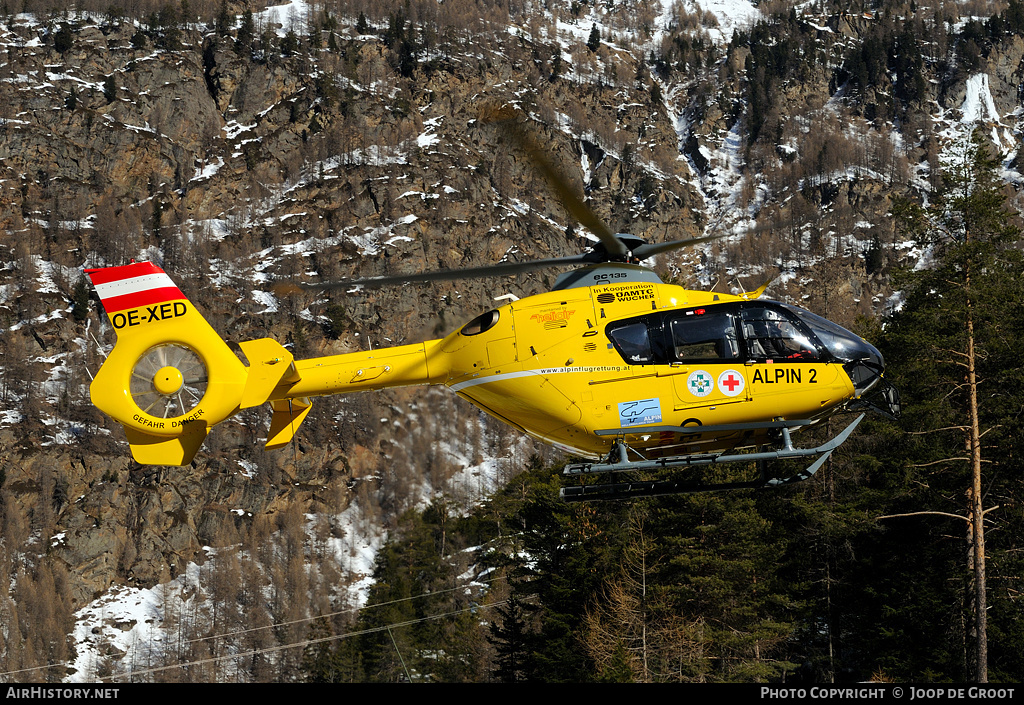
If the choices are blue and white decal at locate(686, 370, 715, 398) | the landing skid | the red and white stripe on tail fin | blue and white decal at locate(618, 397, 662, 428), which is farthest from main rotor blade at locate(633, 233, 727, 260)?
the red and white stripe on tail fin

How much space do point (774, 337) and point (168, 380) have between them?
8870 mm

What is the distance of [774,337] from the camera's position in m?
13.8

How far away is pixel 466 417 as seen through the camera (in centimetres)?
8169

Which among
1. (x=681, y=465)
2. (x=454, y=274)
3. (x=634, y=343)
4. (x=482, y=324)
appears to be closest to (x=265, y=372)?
(x=454, y=274)

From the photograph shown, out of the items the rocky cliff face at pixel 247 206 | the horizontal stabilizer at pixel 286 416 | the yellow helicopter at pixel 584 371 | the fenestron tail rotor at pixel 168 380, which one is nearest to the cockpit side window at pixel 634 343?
the yellow helicopter at pixel 584 371

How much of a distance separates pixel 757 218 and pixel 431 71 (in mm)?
56215

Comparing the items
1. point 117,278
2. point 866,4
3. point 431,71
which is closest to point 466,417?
point 117,278

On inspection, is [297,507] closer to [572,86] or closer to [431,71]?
[431,71]

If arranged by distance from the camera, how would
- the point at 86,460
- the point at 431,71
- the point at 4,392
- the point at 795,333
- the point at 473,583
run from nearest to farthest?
the point at 795,333 < the point at 473,583 < the point at 86,460 < the point at 4,392 < the point at 431,71

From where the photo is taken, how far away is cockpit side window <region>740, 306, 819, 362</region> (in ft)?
45.2

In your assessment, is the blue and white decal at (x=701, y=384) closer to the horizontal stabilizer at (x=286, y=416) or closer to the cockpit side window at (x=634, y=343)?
the cockpit side window at (x=634, y=343)

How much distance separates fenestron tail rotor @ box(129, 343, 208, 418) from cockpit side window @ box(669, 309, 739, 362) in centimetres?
708

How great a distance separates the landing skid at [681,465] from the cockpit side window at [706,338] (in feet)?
3.51

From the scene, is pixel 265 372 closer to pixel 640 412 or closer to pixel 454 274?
pixel 454 274
